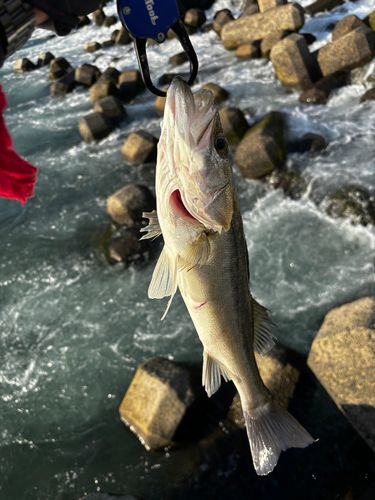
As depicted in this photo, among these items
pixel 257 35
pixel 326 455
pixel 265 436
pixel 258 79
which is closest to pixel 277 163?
pixel 258 79

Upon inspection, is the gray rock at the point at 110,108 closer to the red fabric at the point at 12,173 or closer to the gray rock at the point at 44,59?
the gray rock at the point at 44,59

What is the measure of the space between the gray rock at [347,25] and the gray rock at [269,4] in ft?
8.32

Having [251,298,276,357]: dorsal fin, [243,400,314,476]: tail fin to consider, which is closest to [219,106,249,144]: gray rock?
[251,298,276,357]: dorsal fin

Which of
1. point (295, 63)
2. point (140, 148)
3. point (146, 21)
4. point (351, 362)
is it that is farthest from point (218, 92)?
point (146, 21)

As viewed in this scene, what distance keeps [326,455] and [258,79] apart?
9.24 m

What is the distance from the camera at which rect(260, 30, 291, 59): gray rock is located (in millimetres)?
10641

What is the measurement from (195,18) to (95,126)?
25.0 feet

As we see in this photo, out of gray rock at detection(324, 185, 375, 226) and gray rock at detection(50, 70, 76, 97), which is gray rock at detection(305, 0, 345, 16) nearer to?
gray rock at detection(50, 70, 76, 97)

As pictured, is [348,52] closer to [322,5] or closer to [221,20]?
[322,5]

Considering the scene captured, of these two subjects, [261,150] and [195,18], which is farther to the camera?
[195,18]

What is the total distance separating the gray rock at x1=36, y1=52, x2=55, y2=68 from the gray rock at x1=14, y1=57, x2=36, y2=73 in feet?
0.82

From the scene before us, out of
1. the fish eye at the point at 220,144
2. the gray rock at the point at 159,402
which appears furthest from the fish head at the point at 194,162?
the gray rock at the point at 159,402

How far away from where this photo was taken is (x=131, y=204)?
6.97 m

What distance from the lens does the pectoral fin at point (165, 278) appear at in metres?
2.06
